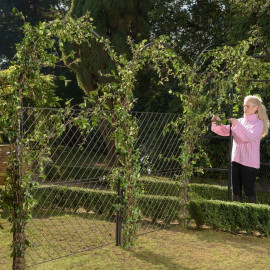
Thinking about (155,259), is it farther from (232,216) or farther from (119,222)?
(232,216)

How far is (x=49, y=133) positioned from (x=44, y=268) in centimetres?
131

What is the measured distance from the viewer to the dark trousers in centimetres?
612

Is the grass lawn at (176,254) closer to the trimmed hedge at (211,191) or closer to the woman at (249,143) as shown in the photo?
the woman at (249,143)

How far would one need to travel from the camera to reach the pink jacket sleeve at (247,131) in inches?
233

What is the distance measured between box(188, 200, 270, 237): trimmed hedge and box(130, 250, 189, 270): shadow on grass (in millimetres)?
1346

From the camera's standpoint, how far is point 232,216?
5816mm

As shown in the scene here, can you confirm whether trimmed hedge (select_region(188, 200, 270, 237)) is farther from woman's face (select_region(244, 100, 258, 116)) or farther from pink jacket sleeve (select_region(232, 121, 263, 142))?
woman's face (select_region(244, 100, 258, 116))

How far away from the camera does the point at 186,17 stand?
47.2ft

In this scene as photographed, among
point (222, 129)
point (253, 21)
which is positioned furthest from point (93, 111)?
point (253, 21)

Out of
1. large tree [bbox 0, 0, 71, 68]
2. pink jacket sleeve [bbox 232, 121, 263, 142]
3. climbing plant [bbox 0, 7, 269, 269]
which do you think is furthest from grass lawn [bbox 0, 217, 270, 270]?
large tree [bbox 0, 0, 71, 68]

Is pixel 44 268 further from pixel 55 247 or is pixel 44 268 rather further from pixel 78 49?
pixel 78 49

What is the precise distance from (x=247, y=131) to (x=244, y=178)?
0.70m

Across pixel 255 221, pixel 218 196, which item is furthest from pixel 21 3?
pixel 255 221

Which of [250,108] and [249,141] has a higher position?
[250,108]
